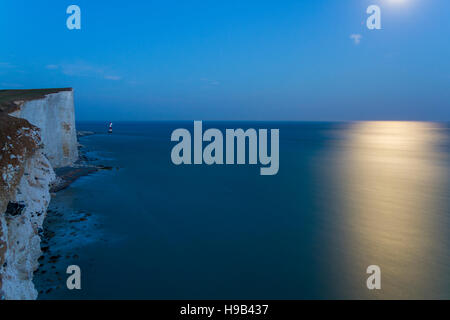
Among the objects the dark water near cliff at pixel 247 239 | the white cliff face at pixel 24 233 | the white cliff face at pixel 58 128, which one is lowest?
the dark water near cliff at pixel 247 239

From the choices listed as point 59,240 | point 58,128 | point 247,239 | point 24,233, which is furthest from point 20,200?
point 58,128

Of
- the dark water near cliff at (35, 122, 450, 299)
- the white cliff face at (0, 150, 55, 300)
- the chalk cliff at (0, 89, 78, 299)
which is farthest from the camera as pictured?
the dark water near cliff at (35, 122, 450, 299)

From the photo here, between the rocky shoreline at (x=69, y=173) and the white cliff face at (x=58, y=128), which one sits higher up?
A: the white cliff face at (x=58, y=128)

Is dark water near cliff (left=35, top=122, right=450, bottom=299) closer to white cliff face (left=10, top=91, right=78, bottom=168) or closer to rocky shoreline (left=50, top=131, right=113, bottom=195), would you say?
→ rocky shoreline (left=50, top=131, right=113, bottom=195)

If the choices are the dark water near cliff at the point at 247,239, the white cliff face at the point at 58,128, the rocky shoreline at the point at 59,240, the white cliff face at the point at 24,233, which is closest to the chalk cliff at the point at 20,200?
the white cliff face at the point at 24,233

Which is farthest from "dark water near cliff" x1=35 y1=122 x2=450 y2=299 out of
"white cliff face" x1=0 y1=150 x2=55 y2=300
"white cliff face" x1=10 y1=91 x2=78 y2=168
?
"white cliff face" x1=10 y1=91 x2=78 y2=168

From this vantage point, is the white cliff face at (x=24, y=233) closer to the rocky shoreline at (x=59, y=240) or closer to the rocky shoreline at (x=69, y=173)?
the rocky shoreline at (x=59, y=240)

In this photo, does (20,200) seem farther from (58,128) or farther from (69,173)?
(58,128)
